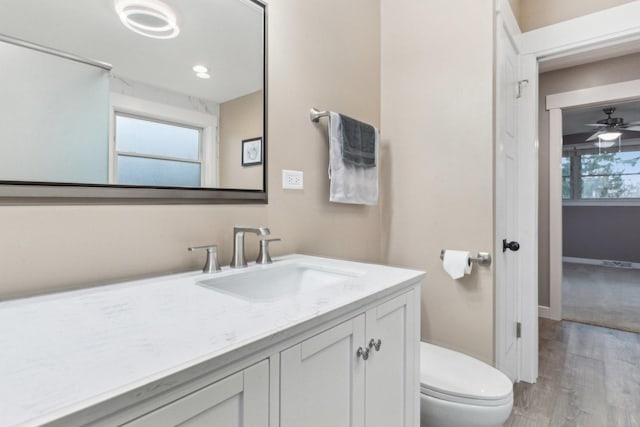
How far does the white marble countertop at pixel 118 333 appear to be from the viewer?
392 millimetres

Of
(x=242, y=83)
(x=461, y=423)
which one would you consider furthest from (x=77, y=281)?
(x=461, y=423)

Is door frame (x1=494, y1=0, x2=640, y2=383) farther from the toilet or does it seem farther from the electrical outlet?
the electrical outlet

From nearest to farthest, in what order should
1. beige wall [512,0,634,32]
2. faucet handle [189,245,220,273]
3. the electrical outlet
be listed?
faucet handle [189,245,220,273]
the electrical outlet
beige wall [512,0,634,32]

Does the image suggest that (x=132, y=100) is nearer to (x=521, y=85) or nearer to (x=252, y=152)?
(x=252, y=152)

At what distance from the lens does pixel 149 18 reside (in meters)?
1.00

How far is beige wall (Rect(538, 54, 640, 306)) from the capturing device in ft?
9.32

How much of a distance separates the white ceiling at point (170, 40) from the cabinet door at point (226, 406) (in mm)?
912

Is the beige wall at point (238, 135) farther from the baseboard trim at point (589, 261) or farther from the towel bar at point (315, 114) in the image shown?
the baseboard trim at point (589, 261)

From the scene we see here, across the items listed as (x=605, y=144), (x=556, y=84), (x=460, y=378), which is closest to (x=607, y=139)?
(x=605, y=144)

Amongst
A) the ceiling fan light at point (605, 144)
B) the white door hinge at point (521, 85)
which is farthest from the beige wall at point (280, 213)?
the ceiling fan light at point (605, 144)

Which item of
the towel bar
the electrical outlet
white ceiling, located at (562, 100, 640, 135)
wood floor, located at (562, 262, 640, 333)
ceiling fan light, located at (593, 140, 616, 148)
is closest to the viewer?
the electrical outlet

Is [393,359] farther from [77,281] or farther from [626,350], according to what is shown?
[626,350]

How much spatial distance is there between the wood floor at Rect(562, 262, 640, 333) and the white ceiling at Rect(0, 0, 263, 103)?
3.69m

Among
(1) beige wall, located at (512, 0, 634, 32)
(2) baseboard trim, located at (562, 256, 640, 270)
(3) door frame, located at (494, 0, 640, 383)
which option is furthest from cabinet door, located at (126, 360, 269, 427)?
(2) baseboard trim, located at (562, 256, 640, 270)
